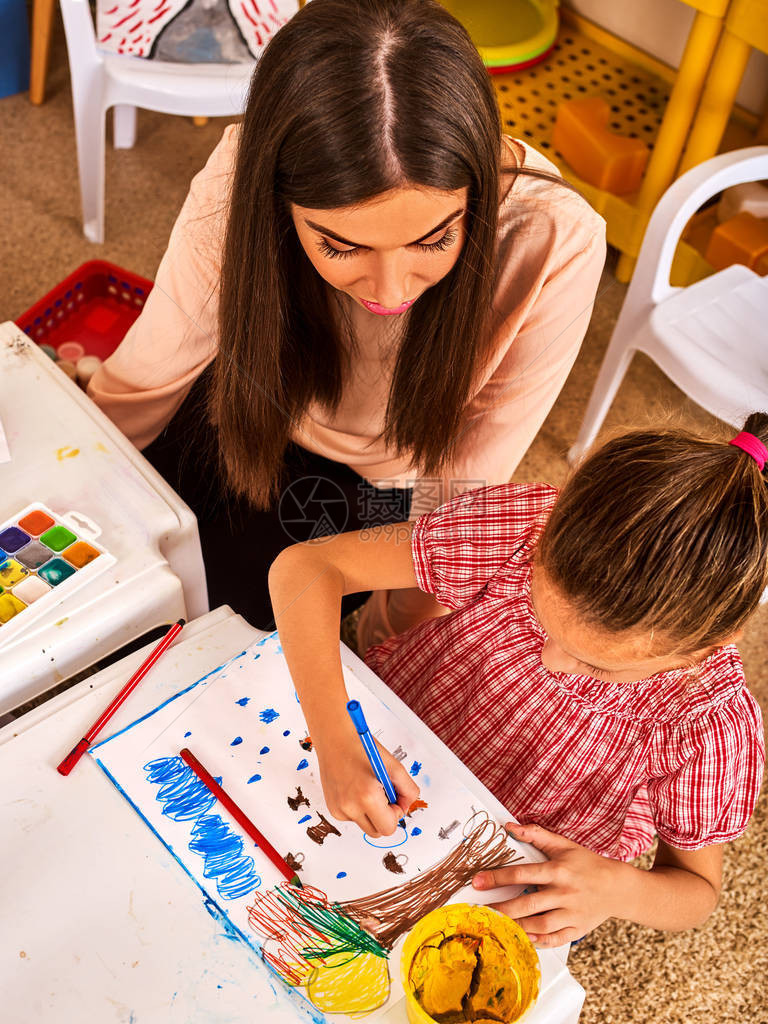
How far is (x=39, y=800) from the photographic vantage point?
68 cm

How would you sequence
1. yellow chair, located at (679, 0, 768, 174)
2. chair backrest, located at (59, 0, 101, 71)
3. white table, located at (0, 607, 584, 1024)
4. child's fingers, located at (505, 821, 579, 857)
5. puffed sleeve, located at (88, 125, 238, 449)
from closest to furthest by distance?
white table, located at (0, 607, 584, 1024), child's fingers, located at (505, 821, 579, 857), puffed sleeve, located at (88, 125, 238, 449), yellow chair, located at (679, 0, 768, 174), chair backrest, located at (59, 0, 101, 71)

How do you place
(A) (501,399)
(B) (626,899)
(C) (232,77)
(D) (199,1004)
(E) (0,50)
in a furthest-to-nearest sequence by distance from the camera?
(E) (0,50), (C) (232,77), (A) (501,399), (B) (626,899), (D) (199,1004)

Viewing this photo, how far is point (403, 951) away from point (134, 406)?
26.6 inches

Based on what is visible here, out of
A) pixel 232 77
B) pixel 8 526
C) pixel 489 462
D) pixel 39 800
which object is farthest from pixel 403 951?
pixel 232 77

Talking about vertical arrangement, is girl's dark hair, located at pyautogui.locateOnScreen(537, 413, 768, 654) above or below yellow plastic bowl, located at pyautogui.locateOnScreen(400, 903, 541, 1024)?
above

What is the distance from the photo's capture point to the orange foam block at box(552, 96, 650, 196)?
1832 millimetres

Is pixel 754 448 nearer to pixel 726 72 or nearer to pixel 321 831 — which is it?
pixel 321 831

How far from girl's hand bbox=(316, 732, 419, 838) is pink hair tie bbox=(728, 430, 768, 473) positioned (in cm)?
33

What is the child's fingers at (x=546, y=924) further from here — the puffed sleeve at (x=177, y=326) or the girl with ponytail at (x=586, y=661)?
the puffed sleeve at (x=177, y=326)

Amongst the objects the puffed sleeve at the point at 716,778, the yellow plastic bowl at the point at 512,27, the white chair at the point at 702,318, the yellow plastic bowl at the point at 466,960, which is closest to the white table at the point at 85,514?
the yellow plastic bowl at the point at 466,960

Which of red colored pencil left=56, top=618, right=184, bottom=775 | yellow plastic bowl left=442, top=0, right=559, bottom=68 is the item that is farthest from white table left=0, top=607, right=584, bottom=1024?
yellow plastic bowl left=442, top=0, right=559, bottom=68

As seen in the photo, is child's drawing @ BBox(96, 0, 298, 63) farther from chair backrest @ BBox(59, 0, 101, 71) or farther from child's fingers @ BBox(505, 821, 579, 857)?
child's fingers @ BBox(505, 821, 579, 857)

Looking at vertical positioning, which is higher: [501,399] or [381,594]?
[501,399]

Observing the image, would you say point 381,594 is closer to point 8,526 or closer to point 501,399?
point 501,399
